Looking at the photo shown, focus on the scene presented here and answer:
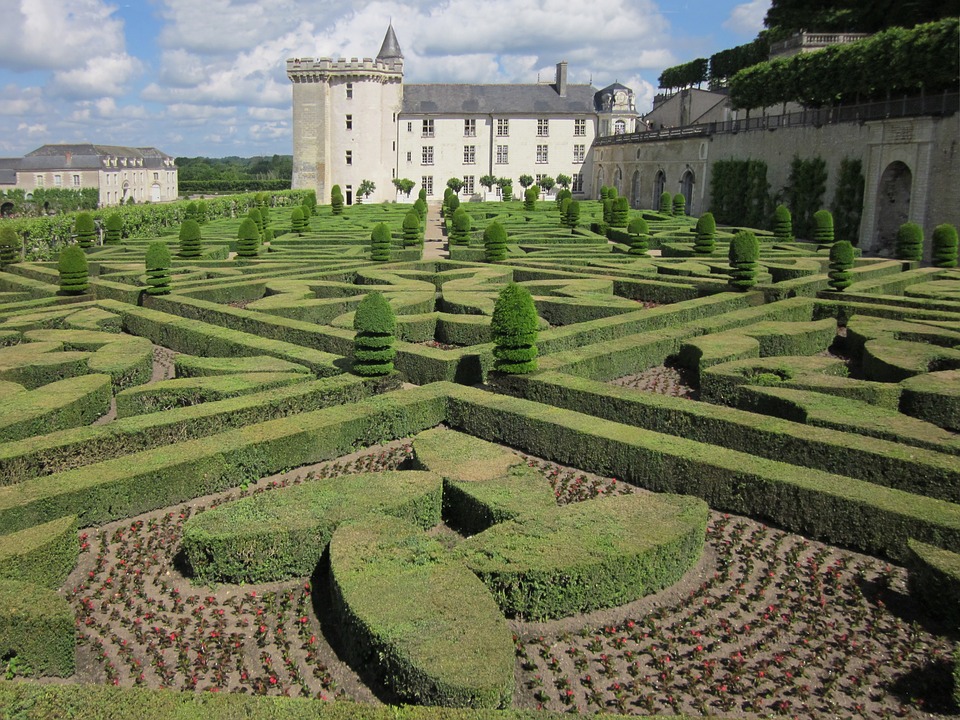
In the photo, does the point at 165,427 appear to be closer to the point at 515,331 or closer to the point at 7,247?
the point at 515,331

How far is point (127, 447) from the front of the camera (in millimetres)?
10133

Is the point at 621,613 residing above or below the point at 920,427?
below

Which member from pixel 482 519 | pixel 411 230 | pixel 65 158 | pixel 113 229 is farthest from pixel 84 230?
pixel 65 158

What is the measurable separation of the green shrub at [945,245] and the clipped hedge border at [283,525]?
849 inches

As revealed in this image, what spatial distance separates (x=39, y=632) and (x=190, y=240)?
21.2 meters

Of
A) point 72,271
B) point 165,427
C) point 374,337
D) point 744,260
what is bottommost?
point 165,427

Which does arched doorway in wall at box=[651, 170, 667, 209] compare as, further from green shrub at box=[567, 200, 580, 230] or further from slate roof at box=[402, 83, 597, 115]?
green shrub at box=[567, 200, 580, 230]

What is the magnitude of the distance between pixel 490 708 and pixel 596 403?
6446 millimetres

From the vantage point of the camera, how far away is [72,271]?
19.5m

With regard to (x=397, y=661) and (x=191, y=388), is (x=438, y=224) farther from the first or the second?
(x=397, y=661)

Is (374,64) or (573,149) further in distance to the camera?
(573,149)

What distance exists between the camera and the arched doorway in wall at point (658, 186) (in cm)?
5386

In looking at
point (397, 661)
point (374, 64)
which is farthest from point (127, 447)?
point (374, 64)

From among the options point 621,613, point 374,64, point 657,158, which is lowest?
point 621,613
